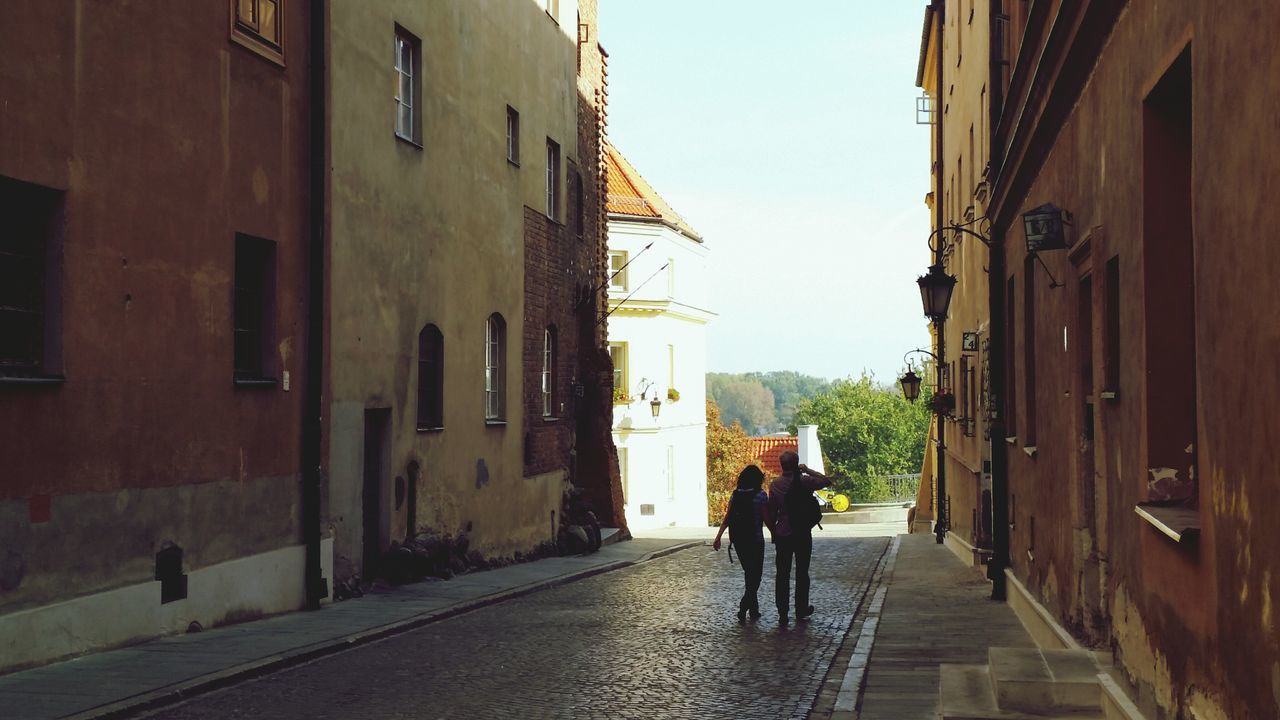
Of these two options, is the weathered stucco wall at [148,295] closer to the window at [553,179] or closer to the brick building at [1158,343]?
the brick building at [1158,343]

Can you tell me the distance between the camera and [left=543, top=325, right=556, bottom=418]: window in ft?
87.1

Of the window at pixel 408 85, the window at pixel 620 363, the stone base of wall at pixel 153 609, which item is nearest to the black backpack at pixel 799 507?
the stone base of wall at pixel 153 609

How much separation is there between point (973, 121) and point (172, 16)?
13731 millimetres

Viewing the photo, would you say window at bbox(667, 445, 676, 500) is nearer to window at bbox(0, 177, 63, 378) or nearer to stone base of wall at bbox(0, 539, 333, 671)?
stone base of wall at bbox(0, 539, 333, 671)

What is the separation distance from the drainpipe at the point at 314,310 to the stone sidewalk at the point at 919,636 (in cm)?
593

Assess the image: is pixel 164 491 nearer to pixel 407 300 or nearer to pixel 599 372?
pixel 407 300

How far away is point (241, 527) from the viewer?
14031 mm

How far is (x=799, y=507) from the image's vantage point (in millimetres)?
15039

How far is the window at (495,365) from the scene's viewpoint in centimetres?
2280

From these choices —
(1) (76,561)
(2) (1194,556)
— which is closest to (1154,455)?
(2) (1194,556)

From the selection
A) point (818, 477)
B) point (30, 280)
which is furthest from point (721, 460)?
point (30, 280)

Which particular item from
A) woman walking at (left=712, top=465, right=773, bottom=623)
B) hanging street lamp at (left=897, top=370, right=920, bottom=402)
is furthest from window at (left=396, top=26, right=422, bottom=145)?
hanging street lamp at (left=897, top=370, right=920, bottom=402)

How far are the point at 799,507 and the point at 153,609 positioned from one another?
6543 millimetres

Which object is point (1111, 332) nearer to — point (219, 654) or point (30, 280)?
point (219, 654)
